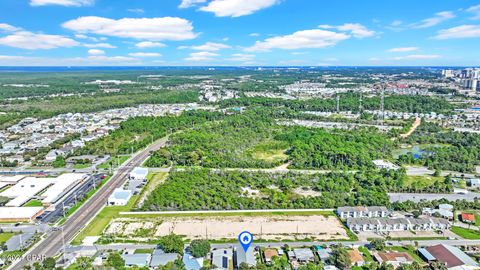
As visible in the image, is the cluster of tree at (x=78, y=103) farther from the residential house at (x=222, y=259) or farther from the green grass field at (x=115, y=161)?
the residential house at (x=222, y=259)

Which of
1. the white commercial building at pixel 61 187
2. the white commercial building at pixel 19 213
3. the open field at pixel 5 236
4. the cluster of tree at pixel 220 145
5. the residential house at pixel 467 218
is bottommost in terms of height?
the residential house at pixel 467 218

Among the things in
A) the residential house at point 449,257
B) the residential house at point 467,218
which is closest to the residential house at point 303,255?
the residential house at point 449,257

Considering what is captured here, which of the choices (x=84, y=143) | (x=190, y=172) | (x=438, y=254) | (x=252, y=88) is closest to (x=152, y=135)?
(x=84, y=143)

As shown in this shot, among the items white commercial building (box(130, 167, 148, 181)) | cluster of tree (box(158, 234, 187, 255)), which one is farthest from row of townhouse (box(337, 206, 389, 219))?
white commercial building (box(130, 167, 148, 181))

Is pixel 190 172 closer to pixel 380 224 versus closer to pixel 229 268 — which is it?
pixel 229 268

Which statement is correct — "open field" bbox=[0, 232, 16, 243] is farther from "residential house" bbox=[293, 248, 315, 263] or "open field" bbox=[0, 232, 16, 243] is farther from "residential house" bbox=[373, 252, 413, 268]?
"residential house" bbox=[373, 252, 413, 268]

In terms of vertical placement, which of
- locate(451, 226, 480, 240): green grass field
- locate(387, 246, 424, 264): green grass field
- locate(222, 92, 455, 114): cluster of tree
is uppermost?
locate(222, 92, 455, 114): cluster of tree
